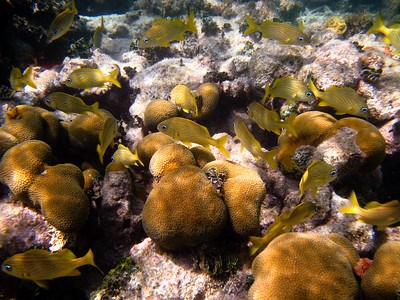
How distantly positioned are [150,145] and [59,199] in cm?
166

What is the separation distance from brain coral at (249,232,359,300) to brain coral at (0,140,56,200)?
11.2ft

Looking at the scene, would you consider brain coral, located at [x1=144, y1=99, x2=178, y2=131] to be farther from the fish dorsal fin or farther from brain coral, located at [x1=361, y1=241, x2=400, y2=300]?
brain coral, located at [x1=361, y1=241, x2=400, y2=300]

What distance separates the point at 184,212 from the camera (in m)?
3.13

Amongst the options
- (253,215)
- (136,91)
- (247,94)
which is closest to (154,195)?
(253,215)

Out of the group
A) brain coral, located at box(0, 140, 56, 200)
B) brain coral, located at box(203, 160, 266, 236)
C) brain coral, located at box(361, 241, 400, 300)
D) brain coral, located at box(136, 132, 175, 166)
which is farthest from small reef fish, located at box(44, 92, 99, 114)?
brain coral, located at box(361, 241, 400, 300)

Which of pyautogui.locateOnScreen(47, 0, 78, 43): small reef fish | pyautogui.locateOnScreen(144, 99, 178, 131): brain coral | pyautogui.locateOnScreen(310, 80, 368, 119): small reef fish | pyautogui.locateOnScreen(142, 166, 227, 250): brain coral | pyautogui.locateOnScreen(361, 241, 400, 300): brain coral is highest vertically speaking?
pyautogui.locateOnScreen(47, 0, 78, 43): small reef fish

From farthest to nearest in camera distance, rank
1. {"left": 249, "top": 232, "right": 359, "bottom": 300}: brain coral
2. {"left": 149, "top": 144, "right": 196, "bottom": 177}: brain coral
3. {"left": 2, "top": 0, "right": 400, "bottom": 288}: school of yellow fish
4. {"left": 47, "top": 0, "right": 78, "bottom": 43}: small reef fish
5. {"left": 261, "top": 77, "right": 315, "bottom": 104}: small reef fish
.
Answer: {"left": 47, "top": 0, "right": 78, "bottom": 43}: small reef fish < {"left": 261, "top": 77, "right": 315, "bottom": 104}: small reef fish < {"left": 149, "top": 144, "right": 196, "bottom": 177}: brain coral < {"left": 2, "top": 0, "right": 400, "bottom": 288}: school of yellow fish < {"left": 249, "top": 232, "right": 359, "bottom": 300}: brain coral

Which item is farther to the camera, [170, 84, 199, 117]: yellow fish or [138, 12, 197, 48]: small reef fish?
[170, 84, 199, 117]: yellow fish

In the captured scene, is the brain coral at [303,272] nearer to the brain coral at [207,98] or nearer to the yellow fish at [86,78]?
the brain coral at [207,98]

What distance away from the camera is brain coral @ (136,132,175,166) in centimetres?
442

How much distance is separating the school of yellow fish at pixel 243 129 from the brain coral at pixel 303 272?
23cm

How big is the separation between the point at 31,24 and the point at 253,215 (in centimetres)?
947

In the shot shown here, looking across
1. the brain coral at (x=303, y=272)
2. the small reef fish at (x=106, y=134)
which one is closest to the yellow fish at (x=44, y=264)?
the small reef fish at (x=106, y=134)

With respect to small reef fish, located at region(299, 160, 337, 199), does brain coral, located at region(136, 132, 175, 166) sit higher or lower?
lower
